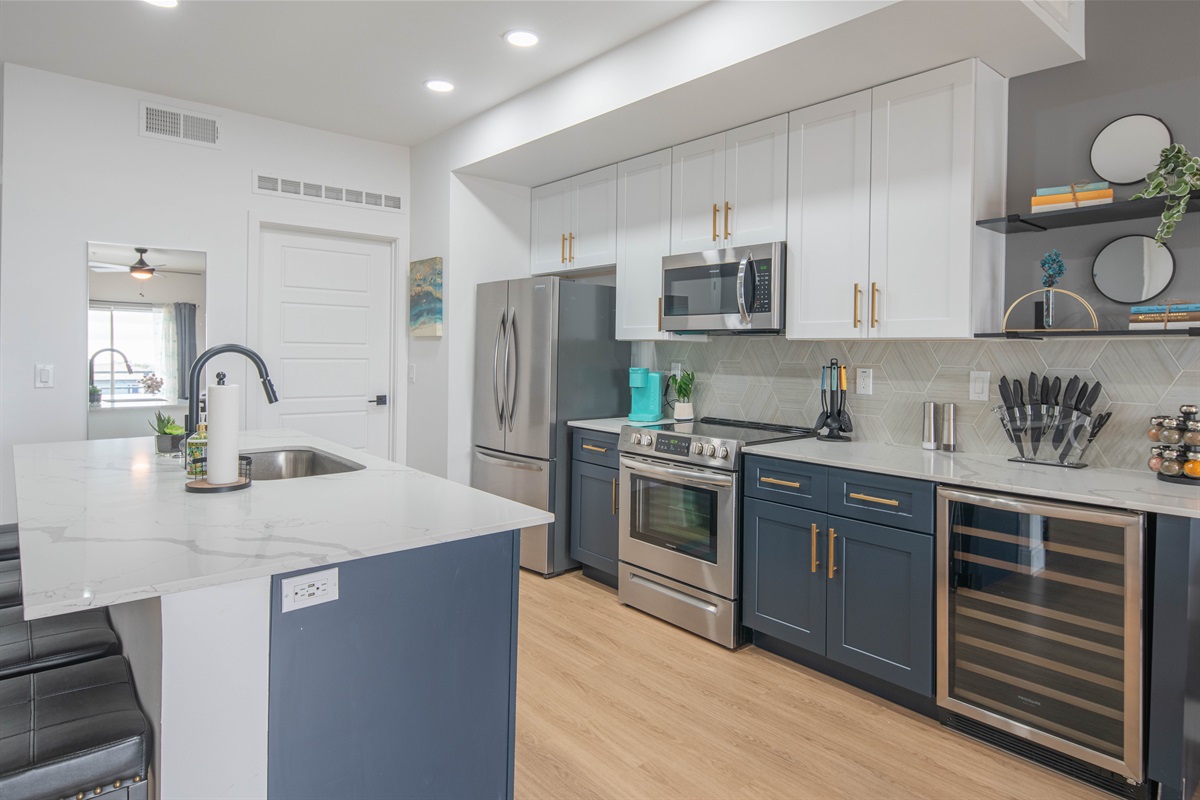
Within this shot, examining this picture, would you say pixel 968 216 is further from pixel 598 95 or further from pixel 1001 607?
pixel 598 95

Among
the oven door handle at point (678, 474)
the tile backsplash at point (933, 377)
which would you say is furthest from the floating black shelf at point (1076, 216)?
the oven door handle at point (678, 474)

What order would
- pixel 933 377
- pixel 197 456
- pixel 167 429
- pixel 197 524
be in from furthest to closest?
pixel 933 377 < pixel 167 429 < pixel 197 456 < pixel 197 524

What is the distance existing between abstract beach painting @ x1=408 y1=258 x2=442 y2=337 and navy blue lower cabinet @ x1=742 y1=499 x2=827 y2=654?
252 centimetres

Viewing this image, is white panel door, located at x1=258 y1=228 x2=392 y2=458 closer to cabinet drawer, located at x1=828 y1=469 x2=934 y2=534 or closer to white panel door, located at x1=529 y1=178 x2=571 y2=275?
white panel door, located at x1=529 y1=178 x2=571 y2=275

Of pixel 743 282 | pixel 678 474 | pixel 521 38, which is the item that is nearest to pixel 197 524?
pixel 678 474

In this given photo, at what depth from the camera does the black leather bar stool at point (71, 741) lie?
111 cm

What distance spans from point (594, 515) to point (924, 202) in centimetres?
228

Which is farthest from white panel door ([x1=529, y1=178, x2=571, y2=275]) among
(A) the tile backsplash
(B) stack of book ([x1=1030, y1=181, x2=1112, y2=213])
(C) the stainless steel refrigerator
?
(B) stack of book ([x1=1030, y1=181, x2=1112, y2=213])

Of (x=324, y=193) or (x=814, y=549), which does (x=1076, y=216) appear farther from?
(x=324, y=193)

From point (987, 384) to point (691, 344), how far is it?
166 centimetres

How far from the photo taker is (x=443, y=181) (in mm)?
4492

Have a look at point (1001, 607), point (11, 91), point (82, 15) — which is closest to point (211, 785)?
point (1001, 607)

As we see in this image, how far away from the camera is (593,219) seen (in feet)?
13.9

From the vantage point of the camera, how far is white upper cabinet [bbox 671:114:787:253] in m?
3.21
